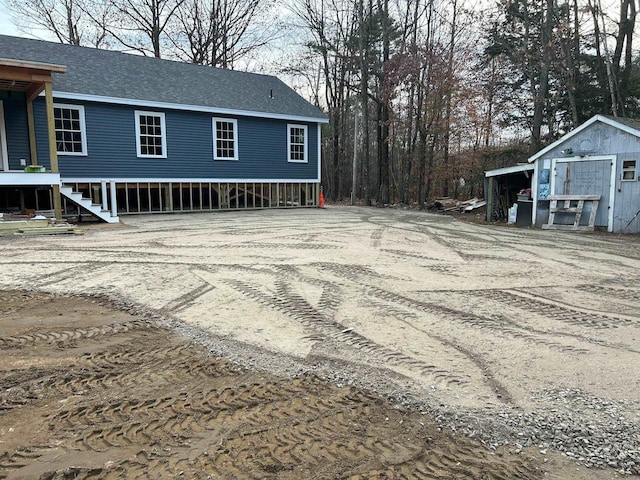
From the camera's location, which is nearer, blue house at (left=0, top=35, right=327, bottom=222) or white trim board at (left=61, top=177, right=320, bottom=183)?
blue house at (left=0, top=35, right=327, bottom=222)

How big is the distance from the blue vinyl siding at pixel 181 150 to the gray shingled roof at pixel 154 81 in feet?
1.74

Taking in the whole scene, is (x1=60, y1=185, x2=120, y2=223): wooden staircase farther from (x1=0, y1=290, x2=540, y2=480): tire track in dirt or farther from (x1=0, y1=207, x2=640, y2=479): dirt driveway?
(x1=0, y1=290, x2=540, y2=480): tire track in dirt

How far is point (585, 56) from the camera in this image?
1955 cm

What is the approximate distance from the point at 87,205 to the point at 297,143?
33.1 ft

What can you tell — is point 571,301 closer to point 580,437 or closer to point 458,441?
point 580,437

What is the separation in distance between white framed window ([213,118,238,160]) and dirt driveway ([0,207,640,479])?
38.9 ft

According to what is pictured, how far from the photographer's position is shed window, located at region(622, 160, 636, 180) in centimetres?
1176

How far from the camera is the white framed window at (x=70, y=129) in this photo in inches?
581

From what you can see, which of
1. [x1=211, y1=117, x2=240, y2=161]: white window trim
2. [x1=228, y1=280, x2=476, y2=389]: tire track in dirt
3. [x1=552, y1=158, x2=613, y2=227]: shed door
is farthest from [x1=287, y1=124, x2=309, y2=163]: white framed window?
[x1=228, y1=280, x2=476, y2=389]: tire track in dirt

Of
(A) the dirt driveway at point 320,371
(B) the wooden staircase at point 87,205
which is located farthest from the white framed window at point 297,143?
(A) the dirt driveway at point 320,371

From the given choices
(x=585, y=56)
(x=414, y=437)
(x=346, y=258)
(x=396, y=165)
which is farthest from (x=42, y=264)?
(x=396, y=165)

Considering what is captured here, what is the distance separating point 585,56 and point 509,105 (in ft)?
12.2

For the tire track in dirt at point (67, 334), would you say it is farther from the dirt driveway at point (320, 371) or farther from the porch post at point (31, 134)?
the porch post at point (31, 134)

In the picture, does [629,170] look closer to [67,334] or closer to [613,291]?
[613,291]
